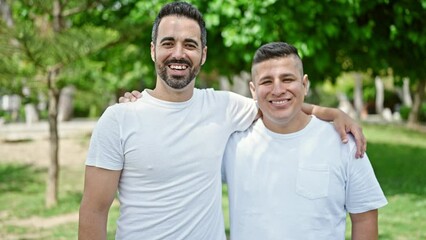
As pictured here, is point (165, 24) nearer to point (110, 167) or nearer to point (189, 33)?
point (189, 33)

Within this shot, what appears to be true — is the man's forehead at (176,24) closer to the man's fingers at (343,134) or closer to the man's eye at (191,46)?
the man's eye at (191,46)

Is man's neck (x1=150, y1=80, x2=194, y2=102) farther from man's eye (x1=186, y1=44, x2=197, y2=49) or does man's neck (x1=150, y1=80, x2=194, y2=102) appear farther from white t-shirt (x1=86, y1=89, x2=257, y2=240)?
man's eye (x1=186, y1=44, x2=197, y2=49)

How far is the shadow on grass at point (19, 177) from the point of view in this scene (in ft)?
48.2

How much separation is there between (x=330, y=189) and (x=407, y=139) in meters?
22.3

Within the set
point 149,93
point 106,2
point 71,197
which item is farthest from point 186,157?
point 71,197

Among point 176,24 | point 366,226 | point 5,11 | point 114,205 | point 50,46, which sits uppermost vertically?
point 5,11

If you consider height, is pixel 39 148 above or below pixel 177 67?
below

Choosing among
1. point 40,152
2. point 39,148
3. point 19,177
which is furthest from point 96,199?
point 39,148

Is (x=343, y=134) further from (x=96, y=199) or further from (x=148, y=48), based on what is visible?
(x=148, y=48)

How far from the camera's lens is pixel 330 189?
9.84 ft

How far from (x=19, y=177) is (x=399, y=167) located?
11.1m

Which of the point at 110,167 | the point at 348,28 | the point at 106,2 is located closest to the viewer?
the point at 110,167

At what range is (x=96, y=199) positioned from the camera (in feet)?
9.67

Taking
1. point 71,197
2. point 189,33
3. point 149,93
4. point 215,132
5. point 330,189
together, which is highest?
point 189,33
